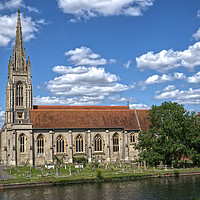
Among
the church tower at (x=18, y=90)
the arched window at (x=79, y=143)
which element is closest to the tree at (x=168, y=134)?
the arched window at (x=79, y=143)

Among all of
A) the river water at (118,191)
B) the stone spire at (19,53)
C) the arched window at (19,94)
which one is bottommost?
the river water at (118,191)

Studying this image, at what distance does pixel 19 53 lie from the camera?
2965 inches

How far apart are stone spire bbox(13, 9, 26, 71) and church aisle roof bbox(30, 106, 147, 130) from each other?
1514 cm

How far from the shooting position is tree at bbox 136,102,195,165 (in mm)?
50031

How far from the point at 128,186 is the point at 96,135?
27.3m

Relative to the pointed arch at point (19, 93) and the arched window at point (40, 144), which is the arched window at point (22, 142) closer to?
the arched window at point (40, 144)

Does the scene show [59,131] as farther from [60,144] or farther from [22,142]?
[22,142]

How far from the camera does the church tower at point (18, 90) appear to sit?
7000 centimetres

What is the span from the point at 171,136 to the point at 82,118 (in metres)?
22.3

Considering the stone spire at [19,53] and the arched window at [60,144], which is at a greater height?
the stone spire at [19,53]

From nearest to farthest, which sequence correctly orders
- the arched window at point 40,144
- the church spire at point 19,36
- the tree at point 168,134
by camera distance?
the tree at point 168,134 → the arched window at point 40,144 → the church spire at point 19,36

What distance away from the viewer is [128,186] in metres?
37.2

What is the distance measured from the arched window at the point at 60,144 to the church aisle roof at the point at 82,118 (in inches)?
103

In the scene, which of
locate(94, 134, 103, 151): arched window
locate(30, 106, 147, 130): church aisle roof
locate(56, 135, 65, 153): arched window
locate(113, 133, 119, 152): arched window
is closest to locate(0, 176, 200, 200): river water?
locate(56, 135, 65, 153): arched window
